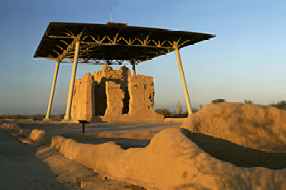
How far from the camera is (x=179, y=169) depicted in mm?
4977

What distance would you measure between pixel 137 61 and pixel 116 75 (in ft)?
22.1

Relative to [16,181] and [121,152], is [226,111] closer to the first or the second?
[121,152]

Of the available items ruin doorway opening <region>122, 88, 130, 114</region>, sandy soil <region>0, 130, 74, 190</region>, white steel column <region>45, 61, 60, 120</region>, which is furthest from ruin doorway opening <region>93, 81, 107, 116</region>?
sandy soil <region>0, 130, 74, 190</region>

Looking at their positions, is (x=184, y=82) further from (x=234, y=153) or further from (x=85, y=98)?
(x=234, y=153)

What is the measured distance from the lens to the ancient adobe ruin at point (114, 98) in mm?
29406

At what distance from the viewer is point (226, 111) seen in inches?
280

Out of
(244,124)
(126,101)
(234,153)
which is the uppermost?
(126,101)

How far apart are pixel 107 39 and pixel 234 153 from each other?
2368cm

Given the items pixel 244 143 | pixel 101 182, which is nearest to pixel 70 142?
pixel 101 182

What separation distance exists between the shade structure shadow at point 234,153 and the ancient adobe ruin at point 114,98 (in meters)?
22.4

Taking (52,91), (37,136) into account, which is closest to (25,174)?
(37,136)

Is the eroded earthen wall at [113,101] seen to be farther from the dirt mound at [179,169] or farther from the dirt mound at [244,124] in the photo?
the dirt mound at [244,124]

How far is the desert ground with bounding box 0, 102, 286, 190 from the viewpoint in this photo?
4633 millimetres

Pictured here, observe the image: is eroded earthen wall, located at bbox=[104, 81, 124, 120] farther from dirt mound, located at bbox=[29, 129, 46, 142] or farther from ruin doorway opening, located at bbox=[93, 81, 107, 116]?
dirt mound, located at bbox=[29, 129, 46, 142]
